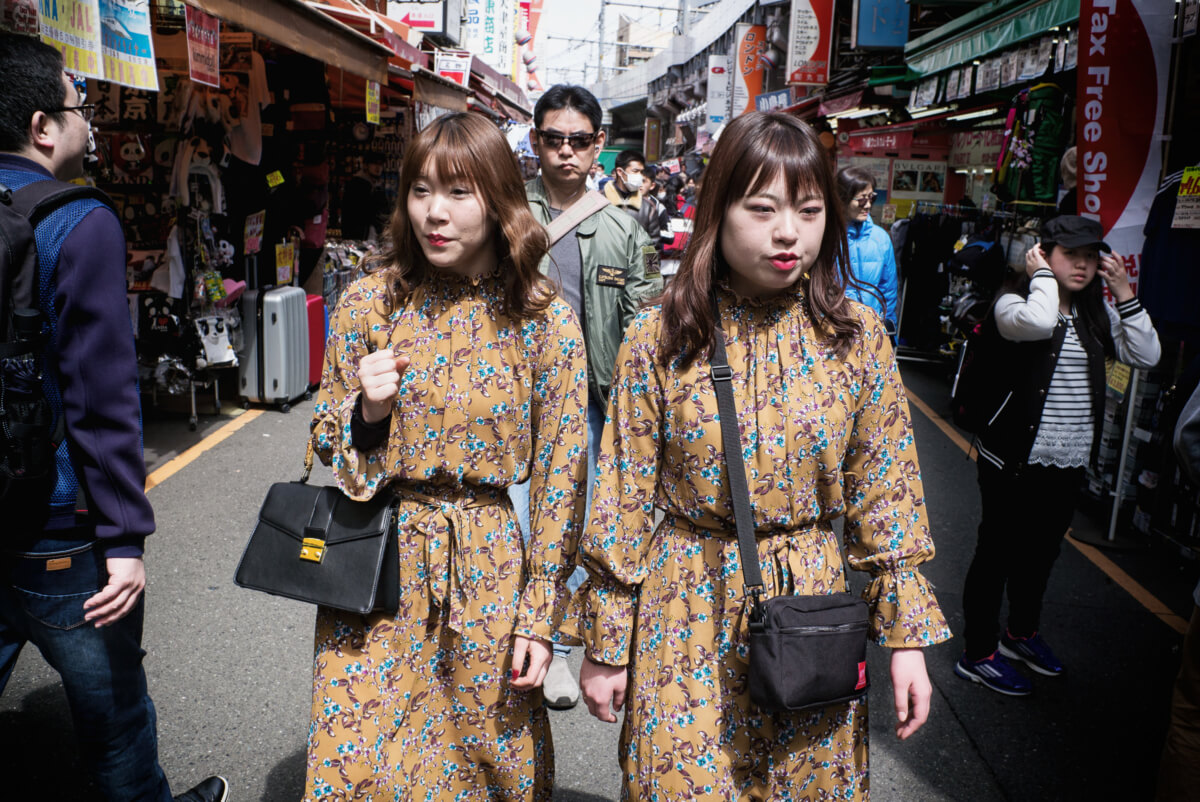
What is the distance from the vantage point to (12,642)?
2.18 metres

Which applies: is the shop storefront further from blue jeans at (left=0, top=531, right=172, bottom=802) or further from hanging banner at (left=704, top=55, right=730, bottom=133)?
hanging banner at (left=704, top=55, right=730, bottom=133)

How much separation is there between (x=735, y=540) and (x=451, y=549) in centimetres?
65

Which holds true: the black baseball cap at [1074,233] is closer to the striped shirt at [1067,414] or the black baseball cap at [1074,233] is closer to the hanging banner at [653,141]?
the striped shirt at [1067,414]

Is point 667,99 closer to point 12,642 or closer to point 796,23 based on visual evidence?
point 796,23

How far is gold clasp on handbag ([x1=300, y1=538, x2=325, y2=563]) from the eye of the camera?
6.66ft

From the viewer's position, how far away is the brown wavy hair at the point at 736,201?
5.98 feet

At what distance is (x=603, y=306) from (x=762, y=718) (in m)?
2.33

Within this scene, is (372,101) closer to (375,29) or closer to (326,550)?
(375,29)

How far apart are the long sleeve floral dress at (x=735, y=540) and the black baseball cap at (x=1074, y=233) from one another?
2.05m

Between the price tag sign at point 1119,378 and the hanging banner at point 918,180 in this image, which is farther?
the hanging banner at point 918,180

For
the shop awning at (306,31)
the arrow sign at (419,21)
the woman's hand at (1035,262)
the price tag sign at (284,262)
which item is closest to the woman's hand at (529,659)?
the woman's hand at (1035,262)

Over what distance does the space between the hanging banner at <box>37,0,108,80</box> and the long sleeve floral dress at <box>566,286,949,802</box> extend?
2625mm

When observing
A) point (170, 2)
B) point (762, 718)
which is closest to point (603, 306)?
point (762, 718)

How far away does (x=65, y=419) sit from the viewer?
200cm
